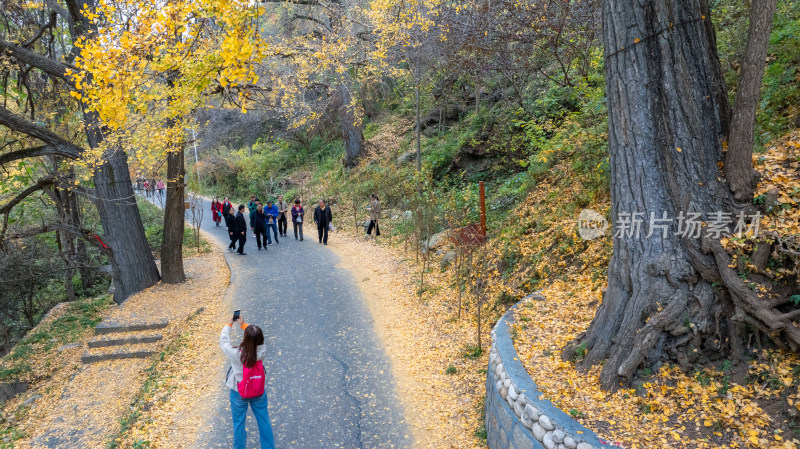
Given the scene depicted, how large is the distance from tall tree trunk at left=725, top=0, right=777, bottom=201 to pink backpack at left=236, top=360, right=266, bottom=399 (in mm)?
4729

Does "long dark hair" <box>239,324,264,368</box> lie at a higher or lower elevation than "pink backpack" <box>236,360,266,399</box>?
higher

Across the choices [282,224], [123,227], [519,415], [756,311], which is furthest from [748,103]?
[282,224]

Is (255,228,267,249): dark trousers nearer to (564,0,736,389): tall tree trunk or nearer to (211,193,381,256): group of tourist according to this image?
(211,193,381,256): group of tourist

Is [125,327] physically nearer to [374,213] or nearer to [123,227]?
[123,227]

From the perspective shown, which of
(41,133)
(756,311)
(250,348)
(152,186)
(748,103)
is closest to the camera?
(756,311)

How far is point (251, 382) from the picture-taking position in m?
4.36

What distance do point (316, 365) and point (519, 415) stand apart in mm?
3402

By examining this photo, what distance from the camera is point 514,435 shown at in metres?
3.93

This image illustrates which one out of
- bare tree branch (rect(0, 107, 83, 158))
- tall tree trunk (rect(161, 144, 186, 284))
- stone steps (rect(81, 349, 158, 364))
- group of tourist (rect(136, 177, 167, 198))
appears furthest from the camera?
group of tourist (rect(136, 177, 167, 198))

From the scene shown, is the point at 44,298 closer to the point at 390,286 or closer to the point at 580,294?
the point at 390,286

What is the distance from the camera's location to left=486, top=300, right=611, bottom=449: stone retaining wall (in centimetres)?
343

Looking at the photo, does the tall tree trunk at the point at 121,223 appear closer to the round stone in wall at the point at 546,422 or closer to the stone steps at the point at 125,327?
the stone steps at the point at 125,327

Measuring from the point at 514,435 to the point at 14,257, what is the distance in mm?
13121

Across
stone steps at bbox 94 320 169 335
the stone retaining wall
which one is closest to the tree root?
the stone retaining wall
